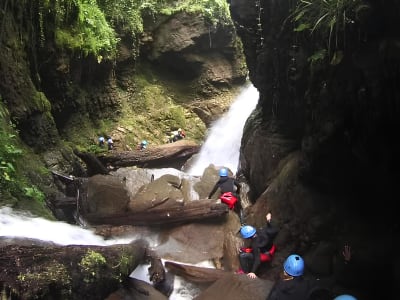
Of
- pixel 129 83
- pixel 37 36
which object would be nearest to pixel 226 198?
pixel 37 36

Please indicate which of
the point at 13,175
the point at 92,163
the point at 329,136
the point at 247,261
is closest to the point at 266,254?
the point at 247,261

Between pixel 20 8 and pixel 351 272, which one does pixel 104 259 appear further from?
pixel 20 8

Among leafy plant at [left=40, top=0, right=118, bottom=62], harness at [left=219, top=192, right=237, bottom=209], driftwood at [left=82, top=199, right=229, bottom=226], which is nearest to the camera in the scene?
driftwood at [left=82, top=199, right=229, bottom=226]

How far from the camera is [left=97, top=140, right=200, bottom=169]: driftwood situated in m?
14.3

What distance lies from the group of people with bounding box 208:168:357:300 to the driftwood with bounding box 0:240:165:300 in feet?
7.48

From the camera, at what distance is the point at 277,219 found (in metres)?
8.06

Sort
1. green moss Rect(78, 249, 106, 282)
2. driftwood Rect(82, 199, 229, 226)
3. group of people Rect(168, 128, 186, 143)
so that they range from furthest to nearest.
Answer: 1. group of people Rect(168, 128, 186, 143)
2. driftwood Rect(82, 199, 229, 226)
3. green moss Rect(78, 249, 106, 282)

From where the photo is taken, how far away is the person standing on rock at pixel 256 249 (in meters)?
7.29

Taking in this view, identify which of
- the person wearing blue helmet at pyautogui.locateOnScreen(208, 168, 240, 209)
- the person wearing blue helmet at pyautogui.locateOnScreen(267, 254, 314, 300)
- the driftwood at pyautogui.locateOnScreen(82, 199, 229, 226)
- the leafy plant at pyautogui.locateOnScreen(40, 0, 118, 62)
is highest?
the leafy plant at pyautogui.locateOnScreen(40, 0, 118, 62)

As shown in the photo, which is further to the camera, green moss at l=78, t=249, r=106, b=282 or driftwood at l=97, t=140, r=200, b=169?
driftwood at l=97, t=140, r=200, b=169

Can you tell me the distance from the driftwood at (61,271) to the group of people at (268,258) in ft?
7.48

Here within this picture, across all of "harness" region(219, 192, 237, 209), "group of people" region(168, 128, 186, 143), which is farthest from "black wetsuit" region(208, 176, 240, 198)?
A: "group of people" region(168, 128, 186, 143)

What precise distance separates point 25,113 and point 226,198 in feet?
19.4

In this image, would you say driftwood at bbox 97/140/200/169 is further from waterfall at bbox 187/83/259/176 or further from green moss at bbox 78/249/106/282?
green moss at bbox 78/249/106/282
